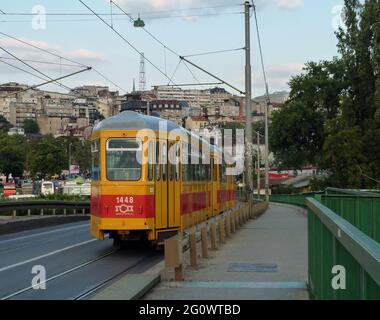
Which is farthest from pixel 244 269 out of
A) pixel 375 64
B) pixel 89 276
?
pixel 375 64

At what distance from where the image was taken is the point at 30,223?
2462 cm

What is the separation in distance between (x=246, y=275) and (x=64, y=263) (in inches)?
178

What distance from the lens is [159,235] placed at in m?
15.1

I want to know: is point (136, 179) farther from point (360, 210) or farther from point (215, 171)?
point (215, 171)


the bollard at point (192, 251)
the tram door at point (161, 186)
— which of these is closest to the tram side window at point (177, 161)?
the tram door at point (161, 186)

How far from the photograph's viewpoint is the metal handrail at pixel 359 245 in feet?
10.9

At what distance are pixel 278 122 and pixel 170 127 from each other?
5017 centimetres

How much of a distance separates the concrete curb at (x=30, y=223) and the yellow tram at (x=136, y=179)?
24.7ft

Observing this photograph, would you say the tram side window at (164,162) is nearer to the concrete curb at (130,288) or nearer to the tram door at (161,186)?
the tram door at (161,186)

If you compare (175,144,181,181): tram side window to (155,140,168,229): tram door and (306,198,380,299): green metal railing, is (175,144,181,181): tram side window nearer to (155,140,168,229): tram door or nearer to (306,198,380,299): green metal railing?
(155,140,168,229): tram door

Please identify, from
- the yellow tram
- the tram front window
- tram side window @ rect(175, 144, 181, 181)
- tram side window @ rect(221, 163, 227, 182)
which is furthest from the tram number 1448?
tram side window @ rect(221, 163, 227, 182)

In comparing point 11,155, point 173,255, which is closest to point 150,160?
point 173,255

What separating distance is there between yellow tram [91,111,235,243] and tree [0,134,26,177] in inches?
3696

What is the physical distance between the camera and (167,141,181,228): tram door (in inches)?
622
